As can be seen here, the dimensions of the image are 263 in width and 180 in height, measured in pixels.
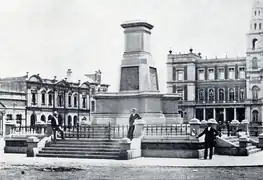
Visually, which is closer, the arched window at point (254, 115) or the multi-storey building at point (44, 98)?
the multi-storey building at point (44, 98)

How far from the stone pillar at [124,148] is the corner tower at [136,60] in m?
6.53

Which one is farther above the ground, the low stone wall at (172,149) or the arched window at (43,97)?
the arched window at (43,97)

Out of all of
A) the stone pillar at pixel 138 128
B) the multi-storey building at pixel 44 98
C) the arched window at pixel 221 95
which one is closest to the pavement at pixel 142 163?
the stone pillar at pixel 138 128

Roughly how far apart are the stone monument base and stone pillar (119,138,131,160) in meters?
5.38

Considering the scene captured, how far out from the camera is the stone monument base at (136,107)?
2338 centimetres

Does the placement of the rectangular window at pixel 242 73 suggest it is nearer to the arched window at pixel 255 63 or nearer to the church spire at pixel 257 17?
the arched window at pixel 255 63

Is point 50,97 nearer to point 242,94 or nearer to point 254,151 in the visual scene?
point 242,94

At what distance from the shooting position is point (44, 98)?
60531mm

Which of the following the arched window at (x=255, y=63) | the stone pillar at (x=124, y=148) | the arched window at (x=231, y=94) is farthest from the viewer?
the arched window at (x=231, y=94)

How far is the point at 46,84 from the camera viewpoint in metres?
60.5

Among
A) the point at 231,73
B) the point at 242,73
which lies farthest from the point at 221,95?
the point at 242,73

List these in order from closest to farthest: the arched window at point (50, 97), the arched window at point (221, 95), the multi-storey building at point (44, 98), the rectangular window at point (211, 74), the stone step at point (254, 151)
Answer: the stone step at point (254, 151), the multi-storey building at point (44, 98), the arched window at point (50, 97), the arched window at point (221, 95), the rectangular window at point (211, 74)

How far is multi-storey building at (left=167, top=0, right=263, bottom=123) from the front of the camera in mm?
72938

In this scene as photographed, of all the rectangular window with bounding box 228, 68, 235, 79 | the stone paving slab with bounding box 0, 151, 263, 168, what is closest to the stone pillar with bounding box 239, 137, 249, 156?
the stone paving slab with bounding box 0, 151, 263, 168
